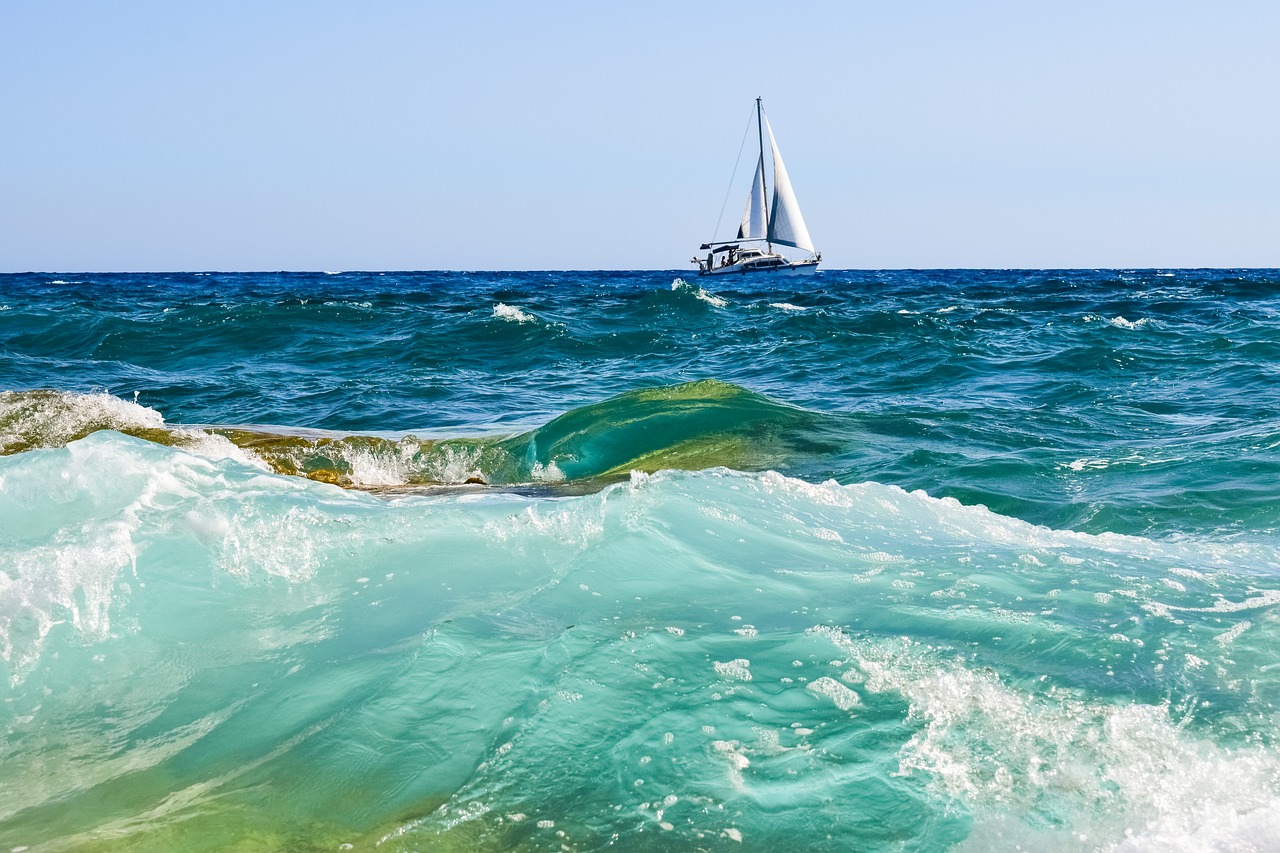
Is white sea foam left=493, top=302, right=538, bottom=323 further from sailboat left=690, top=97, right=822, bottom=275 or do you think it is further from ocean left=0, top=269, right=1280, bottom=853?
sailboat left=690, top=97, right=822, bottom=275

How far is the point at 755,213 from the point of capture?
56031 millimetres

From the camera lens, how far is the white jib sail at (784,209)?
2159 inches

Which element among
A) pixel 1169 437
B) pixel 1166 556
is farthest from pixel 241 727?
pixel 1169 437

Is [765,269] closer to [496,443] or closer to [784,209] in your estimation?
[784,209]

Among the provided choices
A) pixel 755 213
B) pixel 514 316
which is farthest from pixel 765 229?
pixel 514 316

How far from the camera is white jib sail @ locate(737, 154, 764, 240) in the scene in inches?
2183

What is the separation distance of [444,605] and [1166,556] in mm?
3127

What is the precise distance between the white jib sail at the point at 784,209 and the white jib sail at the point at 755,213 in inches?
30.5

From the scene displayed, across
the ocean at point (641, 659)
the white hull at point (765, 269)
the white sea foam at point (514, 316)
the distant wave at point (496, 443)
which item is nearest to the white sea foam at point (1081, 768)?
the ocean at point (641, 659)

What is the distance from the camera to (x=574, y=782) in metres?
2.29

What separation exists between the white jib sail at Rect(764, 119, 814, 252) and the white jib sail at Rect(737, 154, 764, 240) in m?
0.78

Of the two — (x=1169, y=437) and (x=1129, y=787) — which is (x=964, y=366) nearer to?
(x=1169, y=437)

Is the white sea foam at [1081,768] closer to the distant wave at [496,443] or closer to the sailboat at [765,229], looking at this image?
the distant wave at [496,443]

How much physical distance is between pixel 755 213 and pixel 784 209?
1.96 metres
